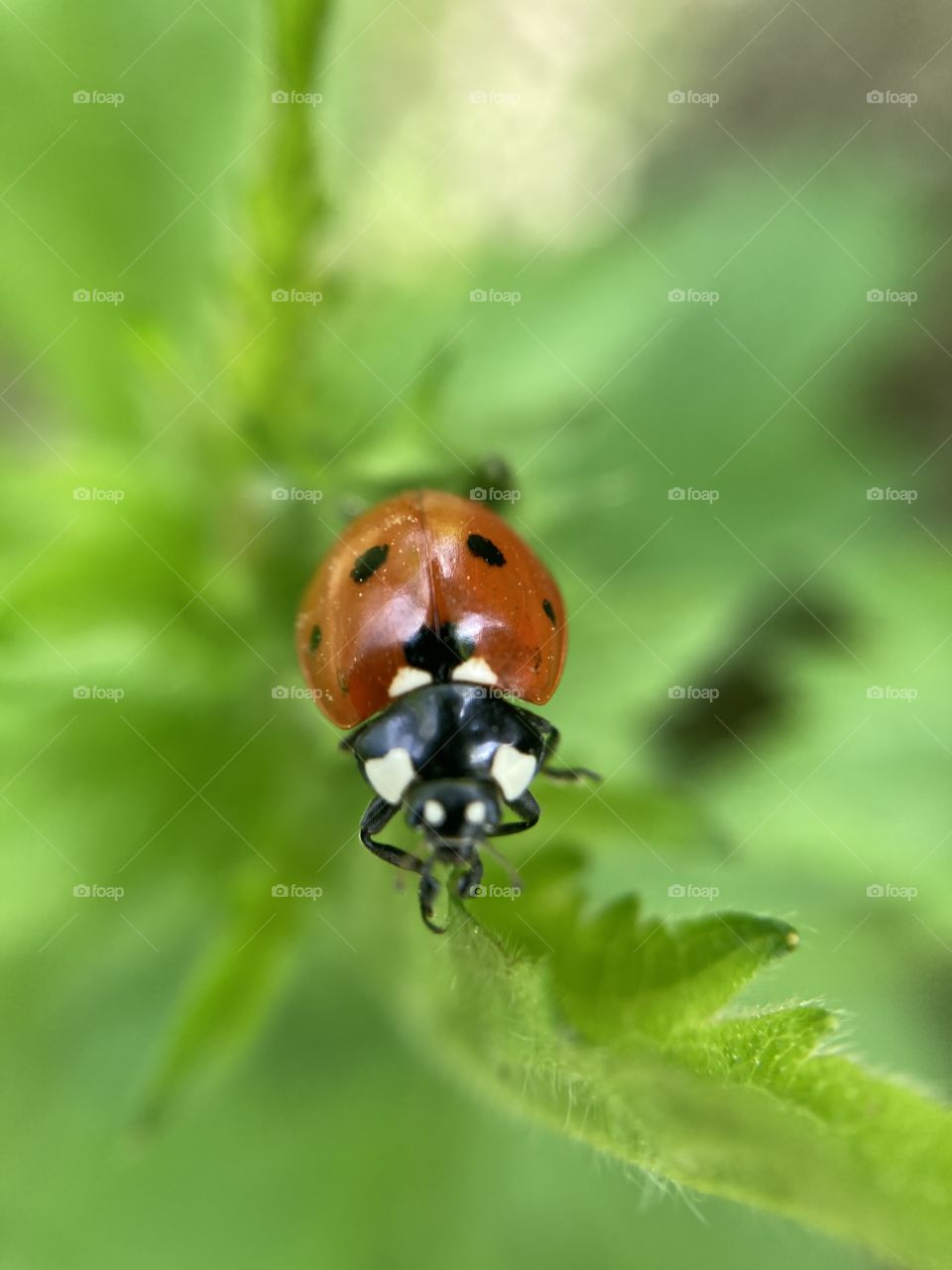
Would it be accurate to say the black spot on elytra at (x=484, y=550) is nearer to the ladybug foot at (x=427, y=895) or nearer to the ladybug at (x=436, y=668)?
the ladybug at (x=436, y=668)

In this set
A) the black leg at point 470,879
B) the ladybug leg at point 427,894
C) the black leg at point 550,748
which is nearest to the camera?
the black leg at point 470,879

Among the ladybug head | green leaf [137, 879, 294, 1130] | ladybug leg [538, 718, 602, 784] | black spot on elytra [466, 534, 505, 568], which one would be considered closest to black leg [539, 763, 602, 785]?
ladybug leg [538, 718, 602, 784]

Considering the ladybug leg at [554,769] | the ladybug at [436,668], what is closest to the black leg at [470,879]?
the ladybug at [436,668]

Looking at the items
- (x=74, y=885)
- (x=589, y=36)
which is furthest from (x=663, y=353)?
(x=74, y=885)

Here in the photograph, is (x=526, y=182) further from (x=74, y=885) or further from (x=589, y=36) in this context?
(x=74, y=885)

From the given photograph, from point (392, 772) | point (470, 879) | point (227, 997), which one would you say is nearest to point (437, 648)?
point (392, 772)

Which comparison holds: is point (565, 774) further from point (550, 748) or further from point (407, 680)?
point (407, 680)
